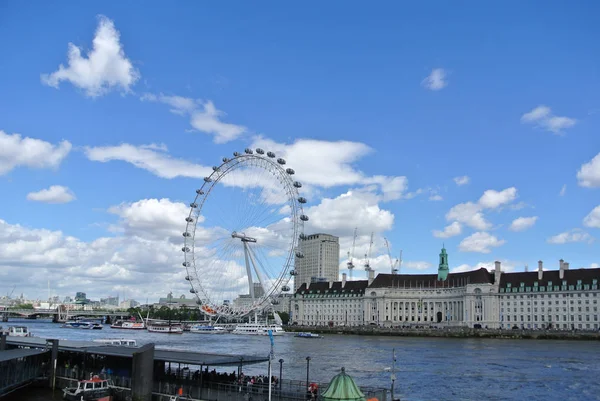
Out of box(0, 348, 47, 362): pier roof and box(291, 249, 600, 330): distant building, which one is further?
box(291, 249, 600, 330): distant building

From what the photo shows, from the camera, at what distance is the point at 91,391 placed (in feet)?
112

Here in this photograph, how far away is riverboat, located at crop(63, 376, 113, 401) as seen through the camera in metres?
34.0

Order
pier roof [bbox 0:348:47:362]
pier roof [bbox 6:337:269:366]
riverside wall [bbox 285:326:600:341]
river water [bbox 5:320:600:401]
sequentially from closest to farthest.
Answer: pier roof [bbox 6:337:269:366] < pier roof [bbox 0:348:47:362] < river water [bbox 5:320:600:401] < riverside wall [bbox 285:326:600:341]

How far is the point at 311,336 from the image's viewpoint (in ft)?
468

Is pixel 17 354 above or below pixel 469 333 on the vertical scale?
above

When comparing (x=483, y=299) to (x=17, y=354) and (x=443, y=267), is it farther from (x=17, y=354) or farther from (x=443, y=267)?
(x=17, y=354)

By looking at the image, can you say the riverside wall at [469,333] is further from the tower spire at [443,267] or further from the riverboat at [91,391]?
the riverboat at [91,391]

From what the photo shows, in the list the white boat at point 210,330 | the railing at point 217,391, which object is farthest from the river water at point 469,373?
the white boat at point 210,330

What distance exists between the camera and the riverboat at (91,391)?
34.0 m

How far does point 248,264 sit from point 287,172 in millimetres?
22105

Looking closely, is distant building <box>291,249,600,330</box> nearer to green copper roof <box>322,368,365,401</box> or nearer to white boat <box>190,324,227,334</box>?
white boat <box>190,324,227,334</box>

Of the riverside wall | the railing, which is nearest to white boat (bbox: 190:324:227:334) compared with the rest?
the riverside wall

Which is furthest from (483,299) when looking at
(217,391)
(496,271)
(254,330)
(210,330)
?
(217,391)

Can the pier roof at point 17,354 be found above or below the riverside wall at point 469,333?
above
